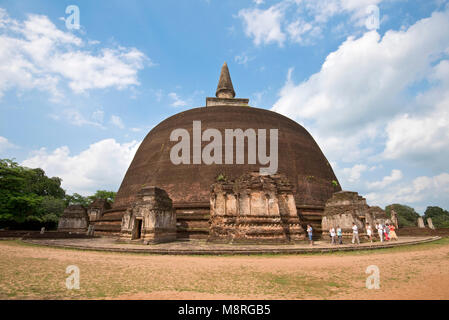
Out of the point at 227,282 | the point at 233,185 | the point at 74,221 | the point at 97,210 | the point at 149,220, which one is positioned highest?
the point at 233,185

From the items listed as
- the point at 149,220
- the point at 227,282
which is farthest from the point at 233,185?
the point at 227,282

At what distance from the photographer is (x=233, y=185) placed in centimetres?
1403

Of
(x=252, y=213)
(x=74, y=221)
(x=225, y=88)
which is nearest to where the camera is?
(x=252, y=213)

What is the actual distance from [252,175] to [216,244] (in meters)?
4.46

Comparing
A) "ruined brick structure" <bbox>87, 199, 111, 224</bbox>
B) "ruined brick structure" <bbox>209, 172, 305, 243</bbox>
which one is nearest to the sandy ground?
"ruined brick structure" <bbox>209, 172, 305, 243</bbox>

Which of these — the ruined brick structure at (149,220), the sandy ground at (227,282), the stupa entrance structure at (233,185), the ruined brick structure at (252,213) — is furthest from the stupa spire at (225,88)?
the sandy ground at (227,282)

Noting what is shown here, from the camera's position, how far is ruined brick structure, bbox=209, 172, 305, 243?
41.2 ft

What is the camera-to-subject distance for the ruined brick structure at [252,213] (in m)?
12.6

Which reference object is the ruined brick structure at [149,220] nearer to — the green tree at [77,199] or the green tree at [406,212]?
the green tree at [77,199]

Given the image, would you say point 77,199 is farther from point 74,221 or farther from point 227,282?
point 227,282

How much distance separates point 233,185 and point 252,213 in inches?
77.8

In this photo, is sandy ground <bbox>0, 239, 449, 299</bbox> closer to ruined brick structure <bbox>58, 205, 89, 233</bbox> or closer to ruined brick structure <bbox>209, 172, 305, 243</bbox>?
ruined brick structure <bbox>209, 172, 305, 243</bbox>

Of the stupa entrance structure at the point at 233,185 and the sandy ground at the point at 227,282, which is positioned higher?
the stupa entrance structure at the point at 233,185
